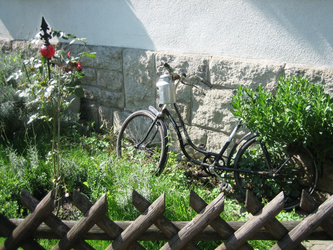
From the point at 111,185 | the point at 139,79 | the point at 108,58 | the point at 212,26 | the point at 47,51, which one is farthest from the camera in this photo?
the point at 108,58

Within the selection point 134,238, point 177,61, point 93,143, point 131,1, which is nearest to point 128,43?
point 131,1

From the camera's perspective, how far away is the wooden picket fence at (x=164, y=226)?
1.63 metres

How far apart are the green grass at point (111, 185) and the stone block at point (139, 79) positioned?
2.85 feet

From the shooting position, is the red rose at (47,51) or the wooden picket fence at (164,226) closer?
the wooden picket fence at (164,226)

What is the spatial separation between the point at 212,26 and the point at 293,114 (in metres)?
1.37

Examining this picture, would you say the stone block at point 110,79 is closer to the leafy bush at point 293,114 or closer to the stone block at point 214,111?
the stone block at point 214,111

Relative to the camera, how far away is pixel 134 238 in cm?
168

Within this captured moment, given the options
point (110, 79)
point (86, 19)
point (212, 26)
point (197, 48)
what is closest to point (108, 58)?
point (110, 79)

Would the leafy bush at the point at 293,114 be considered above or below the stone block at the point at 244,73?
below

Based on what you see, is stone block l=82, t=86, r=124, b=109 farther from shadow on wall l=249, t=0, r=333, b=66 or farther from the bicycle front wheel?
shadow on wall l=249, t=0, r=333, b=66

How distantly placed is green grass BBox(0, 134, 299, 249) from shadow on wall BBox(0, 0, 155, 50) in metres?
1.54

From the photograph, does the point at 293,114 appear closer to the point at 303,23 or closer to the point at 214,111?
the point at 303,23

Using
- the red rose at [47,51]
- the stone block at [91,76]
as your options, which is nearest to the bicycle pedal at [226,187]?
A: the red rose at [47,51]

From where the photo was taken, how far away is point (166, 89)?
3.12 m
